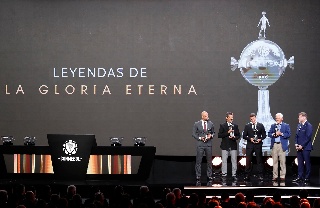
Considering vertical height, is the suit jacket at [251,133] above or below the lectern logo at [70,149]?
above

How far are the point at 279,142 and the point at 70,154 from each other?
4137 mm

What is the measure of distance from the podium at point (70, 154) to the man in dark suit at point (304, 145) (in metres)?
4.00

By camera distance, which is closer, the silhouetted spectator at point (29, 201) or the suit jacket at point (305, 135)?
the silhouetted spectator at point (29, 201)

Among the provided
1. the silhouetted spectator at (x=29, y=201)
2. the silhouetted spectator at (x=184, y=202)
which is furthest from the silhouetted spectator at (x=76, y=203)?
the silhouetted spectator at (x=184, y=202)

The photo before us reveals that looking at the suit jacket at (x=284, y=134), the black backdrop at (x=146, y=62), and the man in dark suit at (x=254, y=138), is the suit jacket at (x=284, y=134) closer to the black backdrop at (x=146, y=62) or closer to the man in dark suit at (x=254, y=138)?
the man in dark suit at (x=254, y=138)

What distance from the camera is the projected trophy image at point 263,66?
52.6 feet

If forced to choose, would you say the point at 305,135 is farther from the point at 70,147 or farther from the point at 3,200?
the point at 3,200

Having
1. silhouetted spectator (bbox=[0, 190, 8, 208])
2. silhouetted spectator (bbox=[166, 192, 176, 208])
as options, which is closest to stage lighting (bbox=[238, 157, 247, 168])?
silhouetted spectator (bbox=[166, 192, 176, 208])

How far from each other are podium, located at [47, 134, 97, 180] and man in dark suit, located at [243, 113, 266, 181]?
312 centimetres

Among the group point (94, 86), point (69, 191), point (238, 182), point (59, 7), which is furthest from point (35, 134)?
point (69, 191)

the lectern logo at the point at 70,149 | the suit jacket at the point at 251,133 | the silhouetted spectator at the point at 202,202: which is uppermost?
the suit jacket at the point at 251,133

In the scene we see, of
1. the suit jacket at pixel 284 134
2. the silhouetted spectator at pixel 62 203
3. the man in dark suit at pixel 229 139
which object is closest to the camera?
the silhouetted spectator at pixel 62 203

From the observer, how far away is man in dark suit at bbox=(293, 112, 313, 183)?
13.9 meters

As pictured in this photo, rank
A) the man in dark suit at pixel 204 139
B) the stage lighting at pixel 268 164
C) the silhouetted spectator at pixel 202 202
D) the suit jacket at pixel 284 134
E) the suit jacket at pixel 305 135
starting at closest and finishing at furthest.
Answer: the silhouetted spectator at pixel 202 202, the suit jacket at pixel 305 135, the suit jacket at pixel 284 134, the man in dark suit at pixel 204 139, the stage lighting at pixel 268 164
